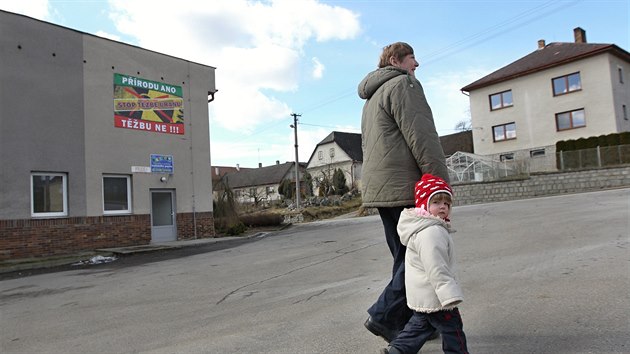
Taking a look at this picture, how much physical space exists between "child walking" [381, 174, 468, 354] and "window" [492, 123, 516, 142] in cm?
3373

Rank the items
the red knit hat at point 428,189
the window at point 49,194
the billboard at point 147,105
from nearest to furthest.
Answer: the red knit hat at point 428,189 → the window at point 49,194 → the billboard at point 147,105

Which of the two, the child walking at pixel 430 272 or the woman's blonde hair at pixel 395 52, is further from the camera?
the woman's blonde hair at pixel 395 52

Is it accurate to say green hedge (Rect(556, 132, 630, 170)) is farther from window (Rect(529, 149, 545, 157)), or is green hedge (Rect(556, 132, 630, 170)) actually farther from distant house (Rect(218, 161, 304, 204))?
distant house (Rect(218, 161, 304, 204))

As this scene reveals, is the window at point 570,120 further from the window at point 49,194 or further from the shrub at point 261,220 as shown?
the window at point 49,194

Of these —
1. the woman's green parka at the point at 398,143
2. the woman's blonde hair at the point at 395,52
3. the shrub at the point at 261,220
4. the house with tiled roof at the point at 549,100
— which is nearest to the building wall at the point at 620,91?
the house with tiled roof at the point at 549,100

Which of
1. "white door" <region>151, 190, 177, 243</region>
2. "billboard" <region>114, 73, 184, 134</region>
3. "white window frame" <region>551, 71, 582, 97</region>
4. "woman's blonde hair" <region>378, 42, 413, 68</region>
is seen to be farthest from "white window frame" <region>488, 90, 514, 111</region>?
"woman's blonde hair" <region>378, 42, 413, 68</region>

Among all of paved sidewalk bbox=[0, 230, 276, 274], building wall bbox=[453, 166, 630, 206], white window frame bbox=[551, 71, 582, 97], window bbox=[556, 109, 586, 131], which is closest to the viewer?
paved sidewalk bbox=[0, 230, 276, 274]

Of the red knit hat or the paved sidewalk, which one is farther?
the paved sidewalk

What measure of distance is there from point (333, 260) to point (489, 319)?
4338mm

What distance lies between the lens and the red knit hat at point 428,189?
2.67 meters

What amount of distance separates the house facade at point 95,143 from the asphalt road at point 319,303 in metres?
5.11

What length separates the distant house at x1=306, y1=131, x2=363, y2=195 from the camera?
51250 mm

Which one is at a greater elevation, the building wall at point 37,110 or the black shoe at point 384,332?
the building wall at point 37,110

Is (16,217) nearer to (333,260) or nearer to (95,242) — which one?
(95,242)
